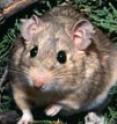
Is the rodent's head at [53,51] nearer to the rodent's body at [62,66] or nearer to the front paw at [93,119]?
the rodent's body at [62,66]

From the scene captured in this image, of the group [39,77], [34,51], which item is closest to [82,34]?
[34,51]

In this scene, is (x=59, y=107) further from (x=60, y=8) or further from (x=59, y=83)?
(x=60, y=8)

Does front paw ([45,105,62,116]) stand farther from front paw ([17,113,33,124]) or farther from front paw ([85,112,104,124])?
front paw ([85,112,104,124])

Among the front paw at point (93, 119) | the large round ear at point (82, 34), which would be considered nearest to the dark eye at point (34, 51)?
the large round ear at point (82, 34)

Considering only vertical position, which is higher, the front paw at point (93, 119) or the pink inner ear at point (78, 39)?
the pink inner ear at point (78, 39)

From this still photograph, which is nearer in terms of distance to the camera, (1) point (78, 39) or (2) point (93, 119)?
(1) point (78, 39)

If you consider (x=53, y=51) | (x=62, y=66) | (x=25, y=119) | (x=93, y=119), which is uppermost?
(x=53, y=51)

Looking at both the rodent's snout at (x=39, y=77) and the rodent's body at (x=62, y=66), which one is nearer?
the rodent's snout at (x=39, y=77)

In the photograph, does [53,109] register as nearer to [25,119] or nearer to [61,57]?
[25,119]
